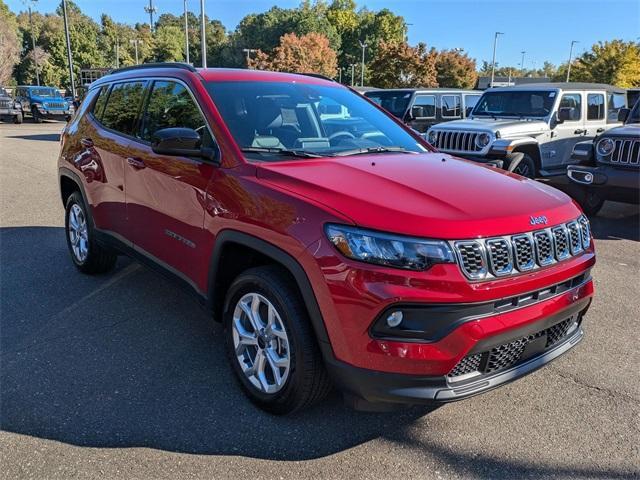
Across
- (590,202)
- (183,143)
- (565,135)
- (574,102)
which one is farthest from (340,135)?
(574,102)

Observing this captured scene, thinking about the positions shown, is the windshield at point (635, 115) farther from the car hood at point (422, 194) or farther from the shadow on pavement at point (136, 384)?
the shadow on pavement at point (136, 384)

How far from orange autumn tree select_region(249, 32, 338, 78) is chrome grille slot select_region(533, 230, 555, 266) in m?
49.7

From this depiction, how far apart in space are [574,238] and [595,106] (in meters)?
8.96

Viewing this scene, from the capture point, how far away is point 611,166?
744 cm

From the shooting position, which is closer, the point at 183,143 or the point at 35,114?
the point at 183,143

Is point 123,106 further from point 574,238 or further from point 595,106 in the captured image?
point 595,106

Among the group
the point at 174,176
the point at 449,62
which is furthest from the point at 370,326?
the point at 449,62

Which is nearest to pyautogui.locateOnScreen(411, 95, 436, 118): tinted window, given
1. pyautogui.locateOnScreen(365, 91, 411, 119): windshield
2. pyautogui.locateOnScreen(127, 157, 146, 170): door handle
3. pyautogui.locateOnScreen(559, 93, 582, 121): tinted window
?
pyautogui.locateOnScreen(365, 91, 411, 119): windshield

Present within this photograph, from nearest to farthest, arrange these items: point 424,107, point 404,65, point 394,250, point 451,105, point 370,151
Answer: point 394,250 < point 370,151 < point 424,107 < point 451,105 < point 404,65

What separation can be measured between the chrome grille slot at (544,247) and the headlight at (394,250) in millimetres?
549

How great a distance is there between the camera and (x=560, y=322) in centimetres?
286

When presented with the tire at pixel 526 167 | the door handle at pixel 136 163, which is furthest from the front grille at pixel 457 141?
the door handle at pixel 136 163

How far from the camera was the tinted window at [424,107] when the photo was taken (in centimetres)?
1301

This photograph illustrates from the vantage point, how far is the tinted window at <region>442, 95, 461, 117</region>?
13.6 meters
